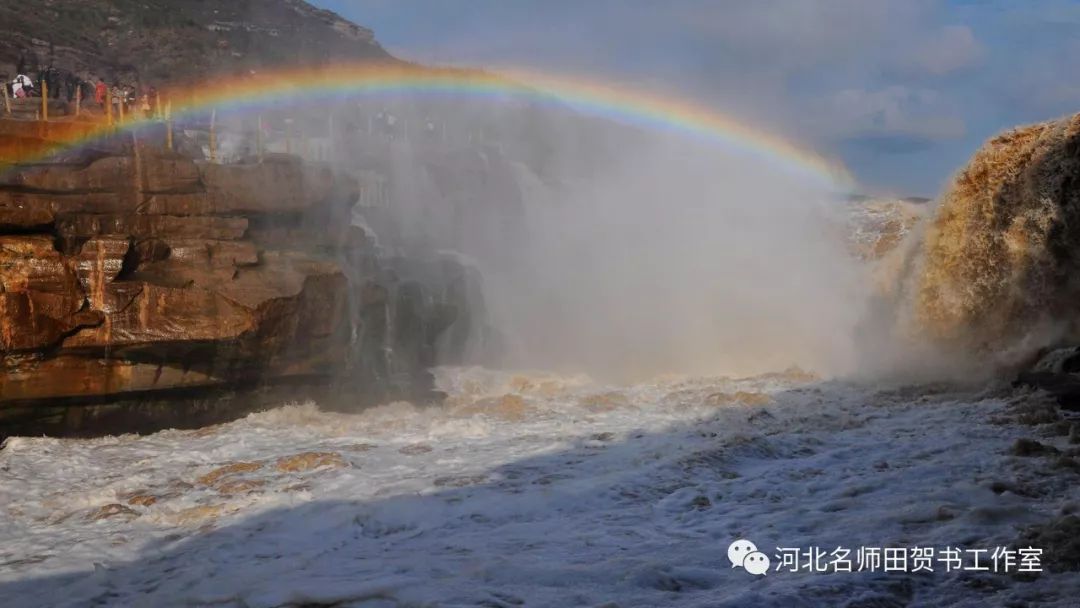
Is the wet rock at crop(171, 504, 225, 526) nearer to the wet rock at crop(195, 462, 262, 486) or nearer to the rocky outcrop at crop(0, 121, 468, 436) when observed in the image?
the wet rock at crop(195, 462, 262, 486)

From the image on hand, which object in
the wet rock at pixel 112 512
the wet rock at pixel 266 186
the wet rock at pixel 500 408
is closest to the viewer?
the wet rock at pixel 112 512

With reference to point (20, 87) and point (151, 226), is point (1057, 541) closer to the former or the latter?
point (151, 226)

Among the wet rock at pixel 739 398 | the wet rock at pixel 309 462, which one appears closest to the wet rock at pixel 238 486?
the wet rock at pixel 309 462

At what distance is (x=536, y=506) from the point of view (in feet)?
24.9

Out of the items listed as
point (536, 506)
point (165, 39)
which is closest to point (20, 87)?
point (536, 506)

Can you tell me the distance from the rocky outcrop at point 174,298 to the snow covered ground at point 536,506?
842 mm

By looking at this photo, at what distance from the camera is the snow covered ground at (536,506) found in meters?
5.44

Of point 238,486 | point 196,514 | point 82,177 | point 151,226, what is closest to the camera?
point 196,514

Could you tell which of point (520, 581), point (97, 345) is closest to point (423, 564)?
point (520, 581)

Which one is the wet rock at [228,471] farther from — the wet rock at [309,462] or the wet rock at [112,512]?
the wet rock at [112,512]

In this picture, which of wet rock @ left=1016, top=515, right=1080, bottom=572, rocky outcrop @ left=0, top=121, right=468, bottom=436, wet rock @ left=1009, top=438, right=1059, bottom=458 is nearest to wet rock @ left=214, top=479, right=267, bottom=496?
rocky outcrop @ left=0, top=121, right=468, bottom=436

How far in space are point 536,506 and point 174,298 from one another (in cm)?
746

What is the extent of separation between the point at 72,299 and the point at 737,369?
41.6 ft

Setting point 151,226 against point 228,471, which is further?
point 151,226
